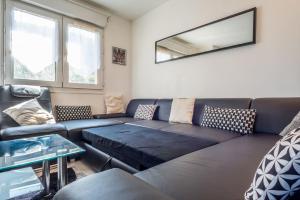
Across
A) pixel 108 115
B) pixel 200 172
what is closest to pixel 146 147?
pixel 200 172

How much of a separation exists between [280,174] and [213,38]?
2.27 metres

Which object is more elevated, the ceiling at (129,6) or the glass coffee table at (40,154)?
the ceiling at (129,6)

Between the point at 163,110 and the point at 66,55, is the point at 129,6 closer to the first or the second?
the point at 66,55

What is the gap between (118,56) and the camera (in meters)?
3.65

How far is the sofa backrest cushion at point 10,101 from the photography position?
2095 mm

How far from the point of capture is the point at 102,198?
0.60m

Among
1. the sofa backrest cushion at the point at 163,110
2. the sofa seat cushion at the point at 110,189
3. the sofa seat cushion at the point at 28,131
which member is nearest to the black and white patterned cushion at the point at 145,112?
the sofa backrest cushion at the point at 163,110

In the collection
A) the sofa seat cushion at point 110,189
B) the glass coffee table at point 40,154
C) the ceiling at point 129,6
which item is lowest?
the glass coffee table at point 40,154

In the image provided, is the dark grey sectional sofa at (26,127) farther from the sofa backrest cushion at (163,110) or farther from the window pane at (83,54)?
the sofa backrest cushion at (163,110)

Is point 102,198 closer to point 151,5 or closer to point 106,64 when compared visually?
point 106,64

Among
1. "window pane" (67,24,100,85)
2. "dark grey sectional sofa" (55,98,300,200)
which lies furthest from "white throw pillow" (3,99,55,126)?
"dark grey sectional sofa" (55,98,300,200)

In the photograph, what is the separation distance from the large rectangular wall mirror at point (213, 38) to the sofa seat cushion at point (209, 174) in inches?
58.0

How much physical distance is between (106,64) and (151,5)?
1.39 meters

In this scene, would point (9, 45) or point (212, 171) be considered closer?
point (212, 171)
